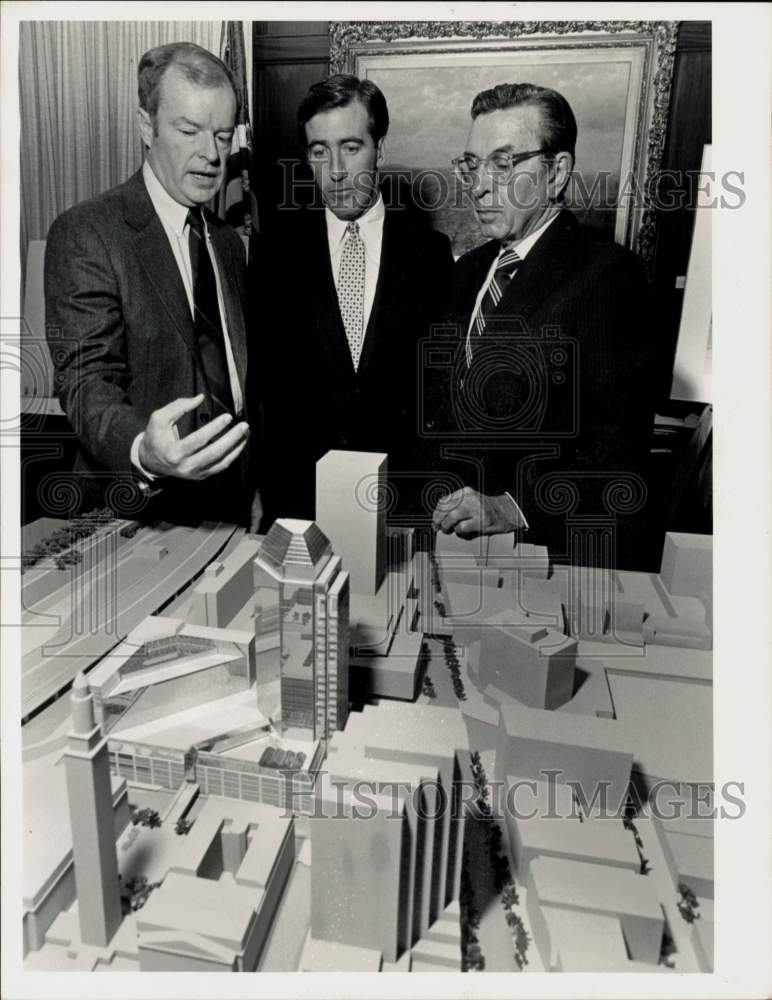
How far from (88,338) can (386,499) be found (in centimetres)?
306

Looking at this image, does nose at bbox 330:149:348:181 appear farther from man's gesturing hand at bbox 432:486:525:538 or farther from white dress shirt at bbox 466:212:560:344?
man's gesturing hand at bbox 432:486:525:538

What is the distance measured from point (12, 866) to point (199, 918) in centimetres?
132

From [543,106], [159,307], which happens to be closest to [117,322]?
[159,307]

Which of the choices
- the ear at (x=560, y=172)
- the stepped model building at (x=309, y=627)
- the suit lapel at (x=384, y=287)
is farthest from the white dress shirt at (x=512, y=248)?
the stepped model building at (x=309, y=627)

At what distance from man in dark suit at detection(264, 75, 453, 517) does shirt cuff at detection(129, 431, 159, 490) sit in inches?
48.2

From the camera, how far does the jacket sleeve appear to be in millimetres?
6402

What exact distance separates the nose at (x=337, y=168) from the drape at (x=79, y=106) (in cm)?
129

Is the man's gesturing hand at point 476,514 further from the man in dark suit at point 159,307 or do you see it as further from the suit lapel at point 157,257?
the suit lapel at point 157,257

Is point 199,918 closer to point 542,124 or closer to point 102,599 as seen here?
point 102,599

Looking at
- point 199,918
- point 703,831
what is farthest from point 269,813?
point 703,831

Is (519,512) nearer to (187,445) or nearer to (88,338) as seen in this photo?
(187,445)

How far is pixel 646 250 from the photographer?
6.53 m

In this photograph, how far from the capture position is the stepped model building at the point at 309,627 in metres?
4.83

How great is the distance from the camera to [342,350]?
7.07 m
